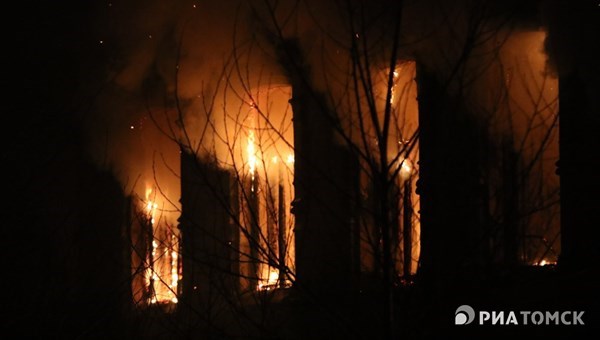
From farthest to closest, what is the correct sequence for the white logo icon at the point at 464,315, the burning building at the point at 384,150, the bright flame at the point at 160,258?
the bright flame at the point at 160,258, the white logo icon at the point at 464,315, the burning building at the point at 384,150

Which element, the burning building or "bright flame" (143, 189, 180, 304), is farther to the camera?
"bright flame" (143, 189, 180, 304)

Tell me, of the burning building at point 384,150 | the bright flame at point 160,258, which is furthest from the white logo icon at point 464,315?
the bright flame at point 160,258

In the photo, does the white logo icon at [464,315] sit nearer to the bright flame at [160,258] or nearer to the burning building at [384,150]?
the burning building at [384,150]

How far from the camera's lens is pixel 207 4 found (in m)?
9.66

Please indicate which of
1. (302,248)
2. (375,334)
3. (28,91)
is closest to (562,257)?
(375,334)

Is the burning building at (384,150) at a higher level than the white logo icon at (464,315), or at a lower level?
higher

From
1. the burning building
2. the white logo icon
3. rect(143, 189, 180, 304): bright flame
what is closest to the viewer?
the burning building

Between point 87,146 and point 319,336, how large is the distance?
5078 millimetres

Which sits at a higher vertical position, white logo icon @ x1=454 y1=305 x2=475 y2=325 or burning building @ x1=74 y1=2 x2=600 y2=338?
burning building @ x1=74 y1=2 x2=600 y2=338

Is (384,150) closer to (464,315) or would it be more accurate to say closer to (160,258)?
(464,315)

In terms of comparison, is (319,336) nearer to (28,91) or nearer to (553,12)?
(553,12)

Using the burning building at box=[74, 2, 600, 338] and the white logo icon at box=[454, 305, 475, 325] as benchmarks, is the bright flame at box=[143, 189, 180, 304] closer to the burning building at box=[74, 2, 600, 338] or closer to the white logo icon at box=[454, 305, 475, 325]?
the burning building at box=[74, 2, 600, 338]

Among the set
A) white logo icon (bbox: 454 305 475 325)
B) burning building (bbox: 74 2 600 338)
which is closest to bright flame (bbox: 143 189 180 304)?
burning building (bbox: 74 2 600 338)

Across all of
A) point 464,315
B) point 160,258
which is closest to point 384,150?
point 464,315
